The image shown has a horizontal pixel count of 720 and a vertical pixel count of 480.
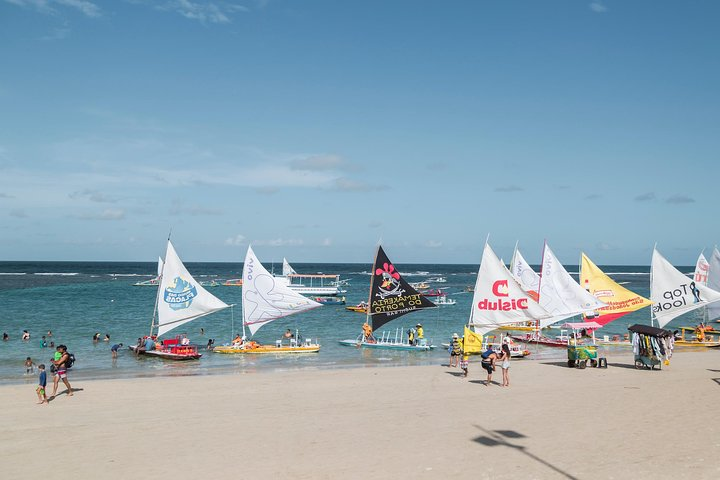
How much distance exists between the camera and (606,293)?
4412 cm

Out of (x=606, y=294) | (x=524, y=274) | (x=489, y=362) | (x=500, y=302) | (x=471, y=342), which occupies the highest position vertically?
(x=524, y=274)

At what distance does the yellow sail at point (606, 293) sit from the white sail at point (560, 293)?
2.69 m

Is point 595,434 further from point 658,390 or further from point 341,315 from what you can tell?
point 341,315

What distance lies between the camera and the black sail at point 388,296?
1495 inches

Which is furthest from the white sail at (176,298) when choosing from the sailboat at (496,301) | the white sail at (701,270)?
the white sail at (701,270)

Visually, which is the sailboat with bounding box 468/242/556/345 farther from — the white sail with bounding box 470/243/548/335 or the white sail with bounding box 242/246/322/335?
the white sail with bounding box 242/246/322/335

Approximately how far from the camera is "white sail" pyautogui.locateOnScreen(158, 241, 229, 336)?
122 feet

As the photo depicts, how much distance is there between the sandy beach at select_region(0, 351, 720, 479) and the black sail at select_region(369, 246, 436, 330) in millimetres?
11753

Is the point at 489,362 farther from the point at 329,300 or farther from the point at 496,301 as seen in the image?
the point at 329,300

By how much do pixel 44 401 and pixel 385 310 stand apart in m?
21.6

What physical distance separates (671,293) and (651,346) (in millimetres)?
13644

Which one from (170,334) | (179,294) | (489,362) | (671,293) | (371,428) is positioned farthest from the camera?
→ (170,334)

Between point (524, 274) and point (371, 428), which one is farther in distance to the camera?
point (524, 274)

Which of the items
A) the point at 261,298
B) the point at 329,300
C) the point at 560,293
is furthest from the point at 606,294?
the point at 329,300
